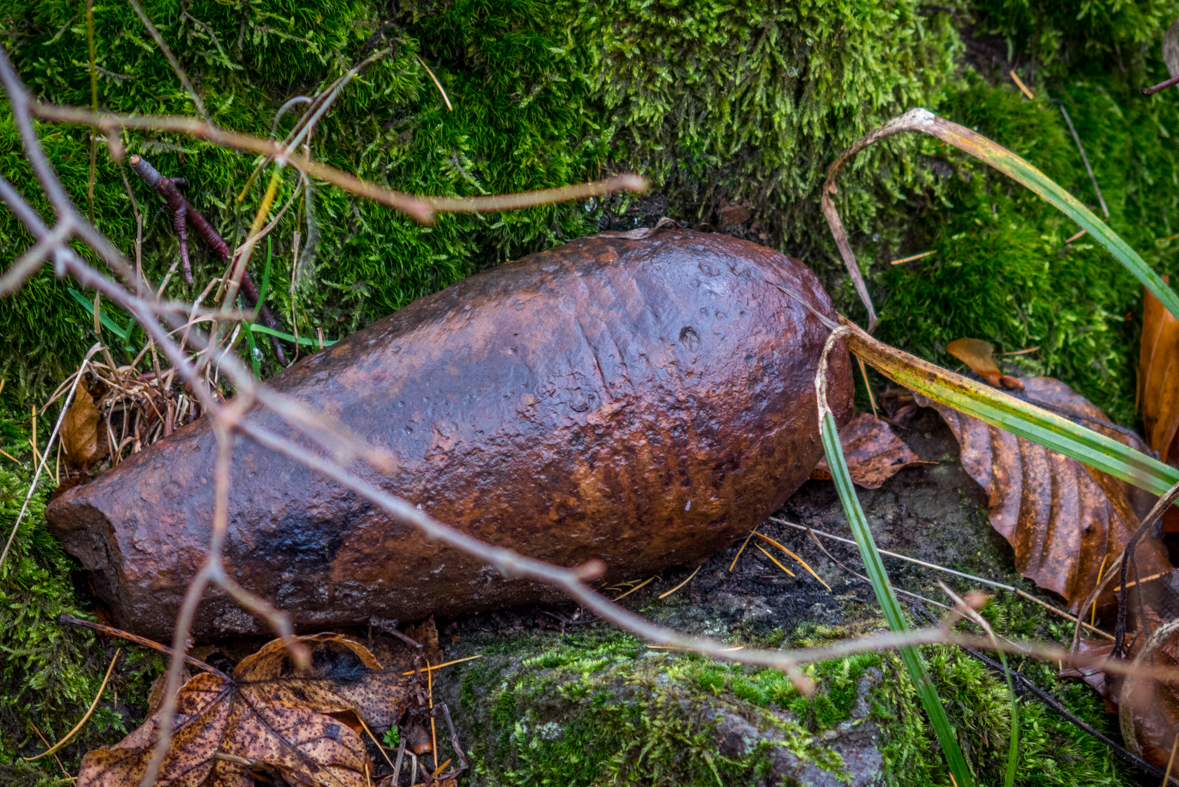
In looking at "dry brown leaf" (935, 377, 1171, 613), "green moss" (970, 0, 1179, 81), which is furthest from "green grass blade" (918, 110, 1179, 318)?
"green moss" (970, 0, 1179, 81)

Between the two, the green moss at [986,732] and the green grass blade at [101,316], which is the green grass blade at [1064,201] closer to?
the green moss at [986,732]

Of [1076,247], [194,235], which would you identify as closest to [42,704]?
[194,235]

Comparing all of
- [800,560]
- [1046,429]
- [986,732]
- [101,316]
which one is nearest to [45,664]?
[101,316]

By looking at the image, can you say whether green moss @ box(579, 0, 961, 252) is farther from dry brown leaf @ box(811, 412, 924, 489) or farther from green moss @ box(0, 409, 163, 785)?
green moss @ box(0, 409, 163, 785)

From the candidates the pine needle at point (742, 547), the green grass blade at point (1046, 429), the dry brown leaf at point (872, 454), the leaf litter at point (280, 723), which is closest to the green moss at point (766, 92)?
the dry brown leaf at point (872, 454)

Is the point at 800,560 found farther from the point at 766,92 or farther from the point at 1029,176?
the point at 766,92

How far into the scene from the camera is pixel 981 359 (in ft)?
8.31

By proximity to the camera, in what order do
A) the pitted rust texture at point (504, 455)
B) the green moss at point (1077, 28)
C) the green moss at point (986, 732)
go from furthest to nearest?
the green moss at point (1077, 28) → the pitted rust texture at point (504, 455) → the green moss at point (986, 732)

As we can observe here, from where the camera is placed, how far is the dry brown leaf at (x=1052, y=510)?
84.7 inches

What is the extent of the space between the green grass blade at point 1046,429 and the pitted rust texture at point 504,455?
0.33 m

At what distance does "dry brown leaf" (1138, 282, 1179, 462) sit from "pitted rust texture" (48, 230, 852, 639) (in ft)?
4.41

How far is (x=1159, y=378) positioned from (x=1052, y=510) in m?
0.75

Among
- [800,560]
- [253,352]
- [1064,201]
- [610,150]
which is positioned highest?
[610,150]

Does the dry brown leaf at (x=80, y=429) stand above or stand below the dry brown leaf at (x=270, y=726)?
above
